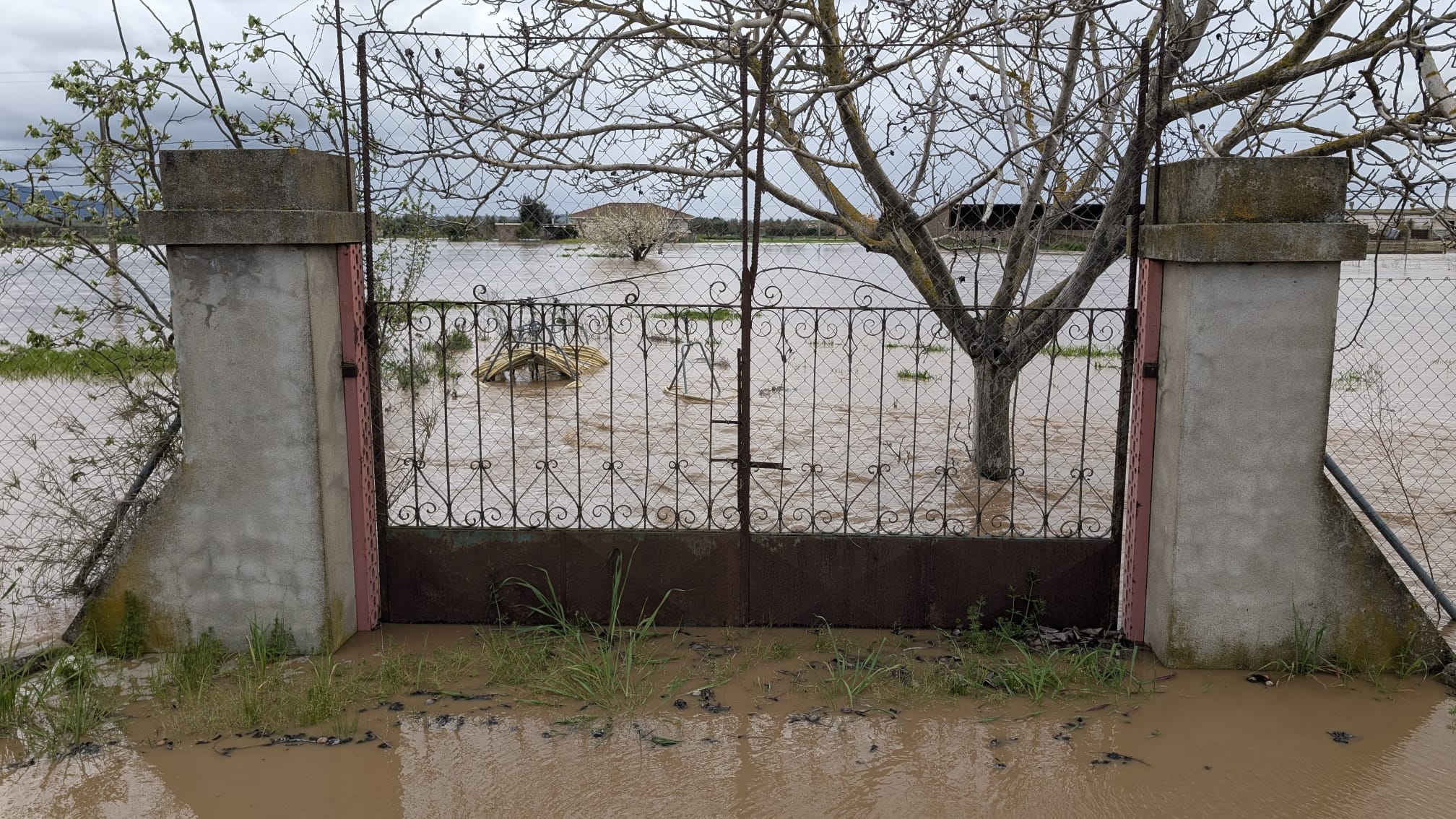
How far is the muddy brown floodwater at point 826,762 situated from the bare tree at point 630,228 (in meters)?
2.83

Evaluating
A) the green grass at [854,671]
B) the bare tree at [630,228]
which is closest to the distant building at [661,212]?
the bare tree at [630,228]

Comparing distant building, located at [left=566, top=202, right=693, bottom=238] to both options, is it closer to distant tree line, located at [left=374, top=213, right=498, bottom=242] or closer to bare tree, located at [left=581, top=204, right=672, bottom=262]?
bare tree, located at [left=581, top=204, right=672, bottom=262]

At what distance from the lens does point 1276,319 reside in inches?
172

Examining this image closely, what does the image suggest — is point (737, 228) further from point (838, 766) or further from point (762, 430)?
point (762, 430)

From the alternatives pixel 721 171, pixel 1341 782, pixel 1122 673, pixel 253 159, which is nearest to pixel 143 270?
pixel 253 159

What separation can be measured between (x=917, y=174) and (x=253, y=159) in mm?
4075

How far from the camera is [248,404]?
458cm

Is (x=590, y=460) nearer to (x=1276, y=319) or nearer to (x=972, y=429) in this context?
(x=972, y=429)

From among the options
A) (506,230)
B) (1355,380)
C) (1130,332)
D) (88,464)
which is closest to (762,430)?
(506,230)

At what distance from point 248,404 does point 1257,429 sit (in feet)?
14.6

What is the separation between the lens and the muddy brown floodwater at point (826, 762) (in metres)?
3.54

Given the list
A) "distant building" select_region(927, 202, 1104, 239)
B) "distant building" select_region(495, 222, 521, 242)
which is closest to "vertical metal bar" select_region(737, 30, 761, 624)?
"distant building" select_region(495, 222, 521, 242)

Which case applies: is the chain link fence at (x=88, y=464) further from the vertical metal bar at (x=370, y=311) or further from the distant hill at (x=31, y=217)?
the vertical metal bar at (x=370, y=311)

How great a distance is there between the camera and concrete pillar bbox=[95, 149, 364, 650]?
14.7 feet
